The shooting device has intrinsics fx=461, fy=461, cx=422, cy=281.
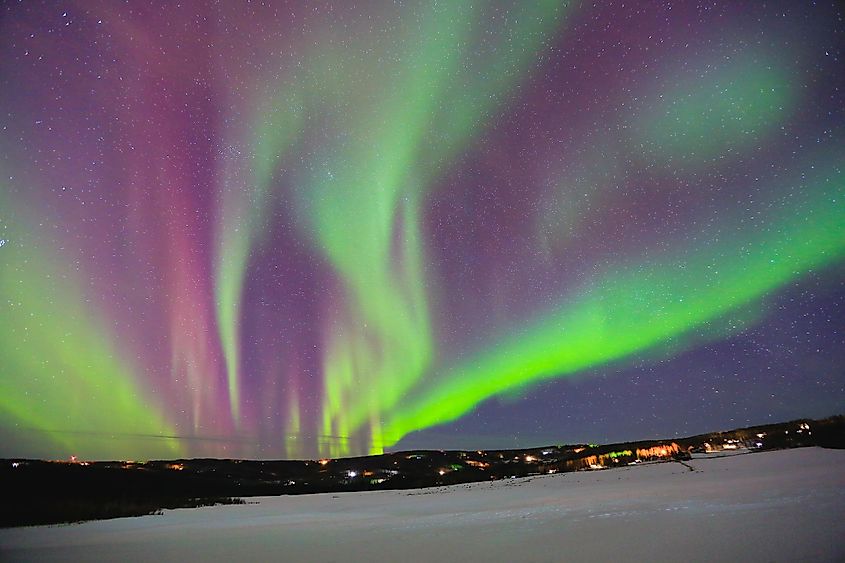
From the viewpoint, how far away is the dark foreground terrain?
3300 cm

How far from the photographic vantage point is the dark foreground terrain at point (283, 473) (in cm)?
3300

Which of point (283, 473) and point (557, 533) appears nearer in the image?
point (557, 533)

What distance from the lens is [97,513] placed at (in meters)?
25.7

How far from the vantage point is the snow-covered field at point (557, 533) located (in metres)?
7.21

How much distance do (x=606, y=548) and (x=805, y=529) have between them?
2994mm

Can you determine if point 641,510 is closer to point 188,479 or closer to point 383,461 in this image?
point 188,479

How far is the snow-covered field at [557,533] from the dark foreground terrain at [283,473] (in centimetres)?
1251

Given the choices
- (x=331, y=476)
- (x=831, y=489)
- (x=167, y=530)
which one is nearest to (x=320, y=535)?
(x=167, y=530)

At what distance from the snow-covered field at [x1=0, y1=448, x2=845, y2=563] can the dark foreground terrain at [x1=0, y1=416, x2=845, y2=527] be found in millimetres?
12506

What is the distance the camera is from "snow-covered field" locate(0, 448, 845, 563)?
284 inches

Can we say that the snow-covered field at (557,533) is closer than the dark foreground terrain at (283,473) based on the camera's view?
Yes

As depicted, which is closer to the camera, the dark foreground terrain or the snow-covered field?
the snow-covered field

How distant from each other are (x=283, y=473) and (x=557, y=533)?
102m

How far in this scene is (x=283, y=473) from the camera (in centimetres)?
9944
